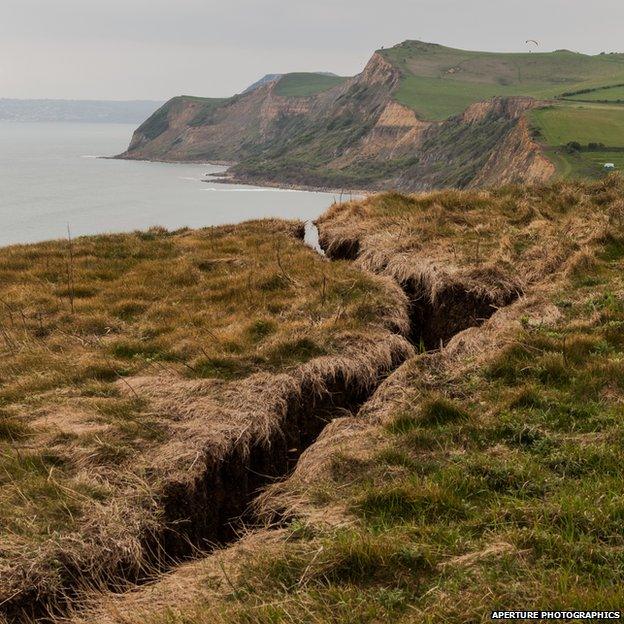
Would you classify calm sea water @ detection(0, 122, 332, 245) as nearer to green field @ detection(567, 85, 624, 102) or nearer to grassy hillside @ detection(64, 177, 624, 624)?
grassy hillside @ detection(64, 177, 624, 624)

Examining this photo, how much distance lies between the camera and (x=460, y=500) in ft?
19.6

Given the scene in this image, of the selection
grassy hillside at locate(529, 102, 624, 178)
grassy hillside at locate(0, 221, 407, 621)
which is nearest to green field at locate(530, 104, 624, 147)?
grassy hillside at locate(529, 102, 624, 178)

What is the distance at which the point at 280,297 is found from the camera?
43.9 feet

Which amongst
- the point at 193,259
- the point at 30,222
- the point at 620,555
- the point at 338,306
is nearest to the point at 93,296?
the point at 193,259

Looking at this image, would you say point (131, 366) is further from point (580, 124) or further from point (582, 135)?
point (580, 124)

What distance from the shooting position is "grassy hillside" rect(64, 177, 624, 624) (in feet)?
15.5

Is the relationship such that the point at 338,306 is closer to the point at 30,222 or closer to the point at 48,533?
the point at 48,533

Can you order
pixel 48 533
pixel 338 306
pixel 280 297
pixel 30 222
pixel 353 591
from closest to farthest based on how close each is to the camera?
pixel 353 591, pixel 48 533, pixel 338 306, pixel 280 297, pixel 30 222

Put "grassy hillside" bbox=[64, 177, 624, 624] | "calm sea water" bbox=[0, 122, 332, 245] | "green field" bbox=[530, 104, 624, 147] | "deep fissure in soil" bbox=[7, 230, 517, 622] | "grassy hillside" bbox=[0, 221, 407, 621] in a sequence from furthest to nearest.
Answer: "green field" bbox=[530, 104, 624, 147], "calm sea water" bbox=[0, 122, 332, 245], "grassy hillside" bbox=[0, 221, 407, 621], "deep fissure in soil" bbox=[7, 230, 517, 622], "grassy hillside" bbox=[64, 177, 624, 624]

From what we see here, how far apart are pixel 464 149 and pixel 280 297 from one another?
162759mm

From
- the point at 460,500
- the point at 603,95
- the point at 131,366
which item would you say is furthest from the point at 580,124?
the point at 460,500

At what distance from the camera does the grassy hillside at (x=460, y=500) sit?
4719mm

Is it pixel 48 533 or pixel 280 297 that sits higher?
pixel 280 297

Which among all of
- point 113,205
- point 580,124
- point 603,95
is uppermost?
point 603,95
